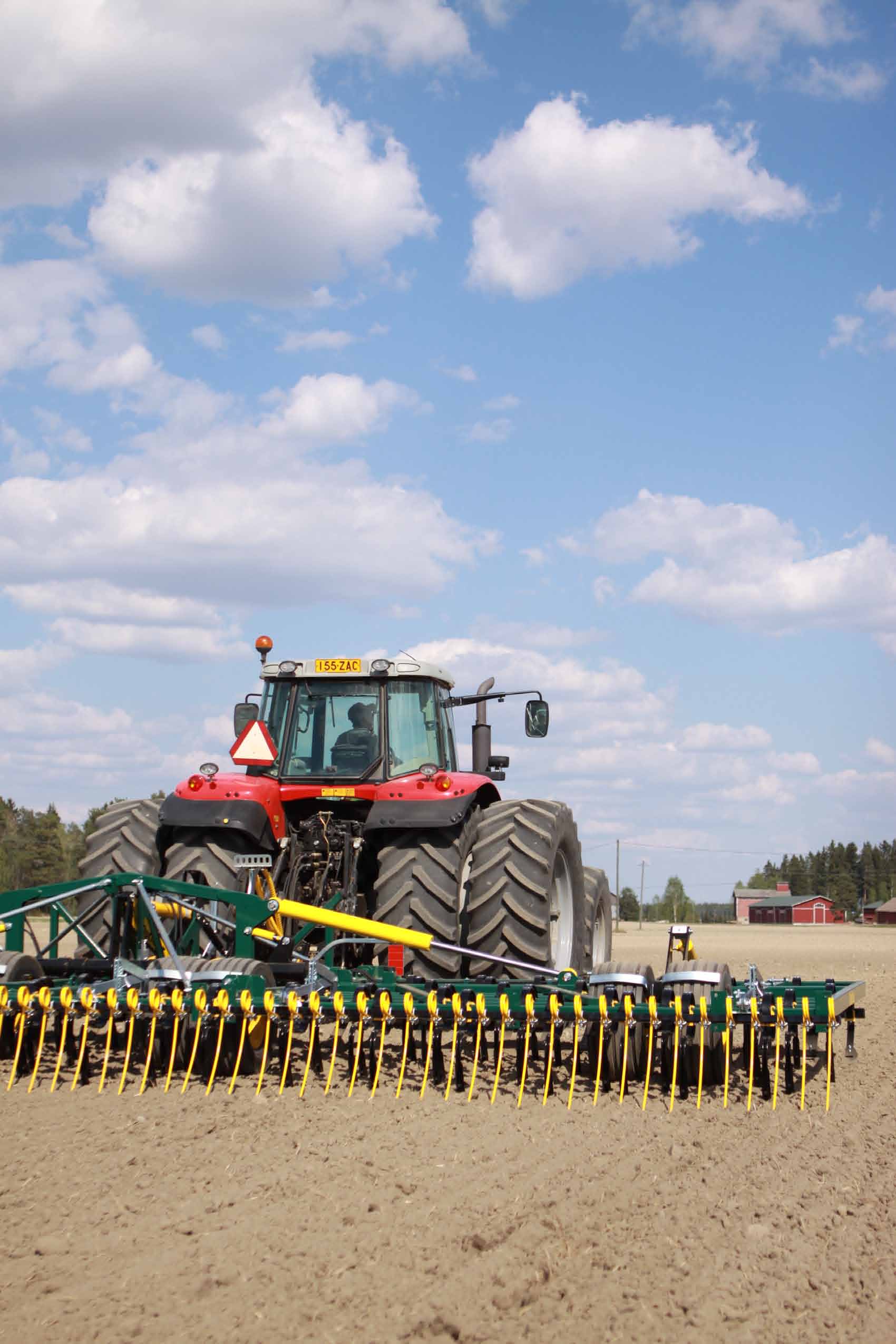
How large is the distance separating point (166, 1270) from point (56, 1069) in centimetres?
246

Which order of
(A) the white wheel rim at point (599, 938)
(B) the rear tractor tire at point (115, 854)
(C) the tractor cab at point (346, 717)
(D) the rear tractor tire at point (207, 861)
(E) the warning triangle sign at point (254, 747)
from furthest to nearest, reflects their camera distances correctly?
(A) the white wheel rim at point (599, 938)
(C) the tractor cab at point (346, 717)
(E) the warning triangle sign at point (254, 747)
(B) the rear tractor tire at point (115, 854)
(D) the rear tractor tire at point (207, 861)

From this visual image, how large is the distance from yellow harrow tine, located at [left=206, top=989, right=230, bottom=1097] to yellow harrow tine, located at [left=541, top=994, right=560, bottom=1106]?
1391mm

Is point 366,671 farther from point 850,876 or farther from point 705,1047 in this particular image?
Result: point 850,876

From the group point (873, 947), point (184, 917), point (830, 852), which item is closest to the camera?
point (184, 917)

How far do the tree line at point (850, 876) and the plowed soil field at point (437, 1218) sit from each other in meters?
93.6

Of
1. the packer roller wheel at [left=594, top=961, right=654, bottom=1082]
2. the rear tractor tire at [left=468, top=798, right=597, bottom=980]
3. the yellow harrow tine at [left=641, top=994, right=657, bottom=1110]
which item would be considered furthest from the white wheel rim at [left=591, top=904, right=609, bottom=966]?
the yellow harrow tine at [left=641, top=994, right=657, bottom=1110]

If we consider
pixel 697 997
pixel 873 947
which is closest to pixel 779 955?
pixel 873 947

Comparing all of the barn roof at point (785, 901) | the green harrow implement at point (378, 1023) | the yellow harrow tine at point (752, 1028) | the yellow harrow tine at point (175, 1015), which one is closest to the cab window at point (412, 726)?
the green harrow implement at point (378, 1023)

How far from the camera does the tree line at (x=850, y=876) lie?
93.9m

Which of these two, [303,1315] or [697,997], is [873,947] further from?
[303,1315]

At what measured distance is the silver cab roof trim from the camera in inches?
311

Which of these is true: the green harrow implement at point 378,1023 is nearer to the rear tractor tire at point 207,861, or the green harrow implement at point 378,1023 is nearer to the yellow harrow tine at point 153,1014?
the yellow harrow tine at point 153,1014

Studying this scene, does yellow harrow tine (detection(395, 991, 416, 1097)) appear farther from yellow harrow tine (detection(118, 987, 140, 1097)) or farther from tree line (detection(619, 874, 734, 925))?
tree line (detection(619, 874, 734, 925))

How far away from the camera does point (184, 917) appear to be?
683 cm
